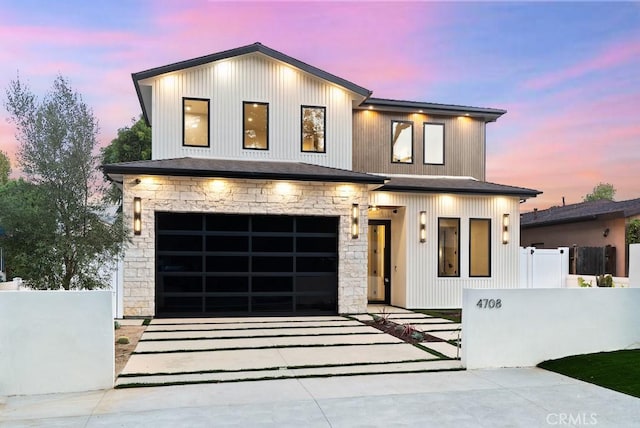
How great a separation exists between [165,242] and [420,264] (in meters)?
6.40

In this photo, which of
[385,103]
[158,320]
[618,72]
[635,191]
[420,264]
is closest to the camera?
[158,320]

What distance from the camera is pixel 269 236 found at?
11016 millimetres

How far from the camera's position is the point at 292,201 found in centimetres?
1095

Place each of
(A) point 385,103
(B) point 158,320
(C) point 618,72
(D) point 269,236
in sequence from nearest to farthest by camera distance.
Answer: (B) point 158,320 → (D) point 269,236 → (A) point 385,103 → (C) point 618,72

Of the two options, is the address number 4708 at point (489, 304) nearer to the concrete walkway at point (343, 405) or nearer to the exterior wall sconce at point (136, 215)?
the concrete walkway at point (343, 405)

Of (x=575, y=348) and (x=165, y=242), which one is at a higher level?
(x=165, y=242)

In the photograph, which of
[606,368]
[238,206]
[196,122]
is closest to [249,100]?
[196,122]

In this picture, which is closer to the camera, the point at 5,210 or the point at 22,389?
the point at 22,389

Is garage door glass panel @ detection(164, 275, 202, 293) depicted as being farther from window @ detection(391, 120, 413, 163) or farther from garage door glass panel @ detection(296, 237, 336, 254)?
window @ detection(391, 120, 413, 163)

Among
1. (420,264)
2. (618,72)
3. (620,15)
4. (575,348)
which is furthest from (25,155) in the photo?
(618,72)

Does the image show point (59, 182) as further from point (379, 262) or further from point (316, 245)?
point (379, 262)

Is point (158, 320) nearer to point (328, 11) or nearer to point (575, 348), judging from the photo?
point (575, 348)

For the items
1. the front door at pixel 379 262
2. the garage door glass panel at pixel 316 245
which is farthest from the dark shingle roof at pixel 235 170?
the front door at pixel 379 262

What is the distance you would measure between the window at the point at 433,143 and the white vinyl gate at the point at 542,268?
3511 millimetres
